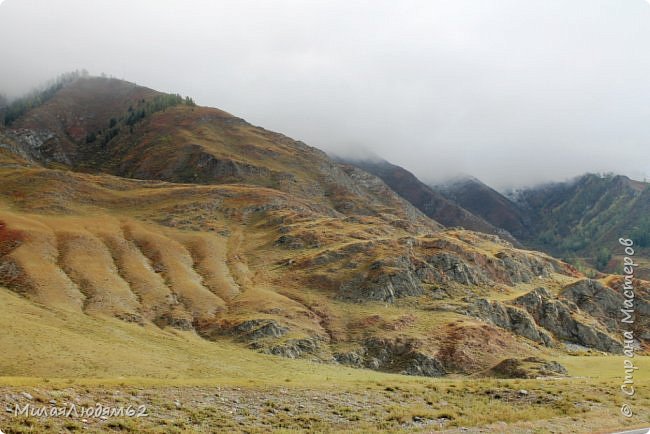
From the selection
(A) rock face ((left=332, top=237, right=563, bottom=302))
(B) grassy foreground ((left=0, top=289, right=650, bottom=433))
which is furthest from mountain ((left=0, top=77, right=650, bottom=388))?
(B) grassy foreground ((left=0, top=289, right=650, bottom=433))

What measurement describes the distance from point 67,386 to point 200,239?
10942 cm

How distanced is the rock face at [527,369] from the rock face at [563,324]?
4453 centimetres

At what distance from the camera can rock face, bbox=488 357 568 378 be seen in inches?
3147

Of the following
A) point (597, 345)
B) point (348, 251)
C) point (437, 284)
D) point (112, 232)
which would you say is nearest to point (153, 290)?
point (112, 232)

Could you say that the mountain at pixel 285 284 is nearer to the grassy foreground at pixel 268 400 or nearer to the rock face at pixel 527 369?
the rock face at pixel 527 369

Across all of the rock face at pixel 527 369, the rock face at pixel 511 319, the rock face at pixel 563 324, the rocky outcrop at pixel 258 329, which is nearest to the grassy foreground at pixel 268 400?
the rocky outcrop at pixel 258 329

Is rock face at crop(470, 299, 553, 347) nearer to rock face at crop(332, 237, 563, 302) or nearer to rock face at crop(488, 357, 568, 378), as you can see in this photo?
rock face at crop(332, 237, 563, 302)

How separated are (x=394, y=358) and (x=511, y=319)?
3890 cm

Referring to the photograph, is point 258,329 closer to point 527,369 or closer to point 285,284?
point 285,284

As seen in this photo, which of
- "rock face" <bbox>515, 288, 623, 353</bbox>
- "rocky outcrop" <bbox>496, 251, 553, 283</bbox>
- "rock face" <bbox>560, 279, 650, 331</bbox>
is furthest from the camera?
"rocky outcrop" <bbox>496, 251, 553, 283</bbox>

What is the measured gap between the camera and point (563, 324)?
418ft

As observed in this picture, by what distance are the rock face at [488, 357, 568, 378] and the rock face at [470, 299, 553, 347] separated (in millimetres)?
28699

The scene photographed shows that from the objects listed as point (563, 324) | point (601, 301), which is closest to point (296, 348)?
point (563, 324)

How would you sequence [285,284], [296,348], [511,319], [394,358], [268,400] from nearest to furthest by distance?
[268,400], [296,348], [394,358], [511,319], [285,284]
